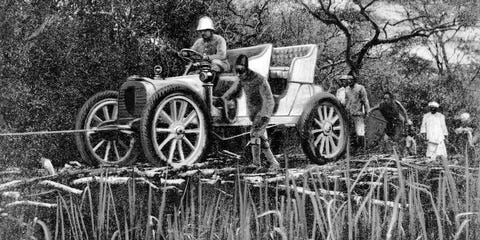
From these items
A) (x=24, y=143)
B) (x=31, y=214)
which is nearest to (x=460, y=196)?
(x=31, y=214)

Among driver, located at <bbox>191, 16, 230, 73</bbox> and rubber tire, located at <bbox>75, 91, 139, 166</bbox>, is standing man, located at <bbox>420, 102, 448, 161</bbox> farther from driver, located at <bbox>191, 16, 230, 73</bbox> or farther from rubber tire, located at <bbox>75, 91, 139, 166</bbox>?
rubber tire, located at <bbox>75, 91, 139, 166</bbox>

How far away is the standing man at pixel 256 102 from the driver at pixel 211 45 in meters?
0.30

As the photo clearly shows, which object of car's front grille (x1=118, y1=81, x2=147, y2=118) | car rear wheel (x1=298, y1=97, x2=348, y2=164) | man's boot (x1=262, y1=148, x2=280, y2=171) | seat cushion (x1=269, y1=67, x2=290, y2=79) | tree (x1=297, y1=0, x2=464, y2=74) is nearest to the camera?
car's front grille (x1=118, y1=81, x2=147, y2=118)

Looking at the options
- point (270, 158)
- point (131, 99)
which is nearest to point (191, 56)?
point (131, 99)

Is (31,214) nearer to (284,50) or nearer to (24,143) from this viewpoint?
(24,143)

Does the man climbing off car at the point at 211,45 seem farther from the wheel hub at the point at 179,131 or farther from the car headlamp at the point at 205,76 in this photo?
the wheel hub at the point at 179,131

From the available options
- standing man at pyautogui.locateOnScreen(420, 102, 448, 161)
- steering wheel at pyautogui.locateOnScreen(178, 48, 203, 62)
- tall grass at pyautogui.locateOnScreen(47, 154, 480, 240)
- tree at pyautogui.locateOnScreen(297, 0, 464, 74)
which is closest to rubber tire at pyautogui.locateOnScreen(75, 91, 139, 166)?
steering wheel at pyautogui.locateOnScreen(178, 48, 203, 62)

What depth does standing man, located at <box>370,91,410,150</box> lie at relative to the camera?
5.70 metres

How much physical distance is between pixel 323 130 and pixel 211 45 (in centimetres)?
102

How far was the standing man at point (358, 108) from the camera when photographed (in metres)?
5.70

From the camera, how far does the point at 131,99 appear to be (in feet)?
14.0

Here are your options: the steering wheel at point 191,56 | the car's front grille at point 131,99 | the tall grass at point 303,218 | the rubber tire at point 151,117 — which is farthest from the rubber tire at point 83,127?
the tall grass at point 303,218

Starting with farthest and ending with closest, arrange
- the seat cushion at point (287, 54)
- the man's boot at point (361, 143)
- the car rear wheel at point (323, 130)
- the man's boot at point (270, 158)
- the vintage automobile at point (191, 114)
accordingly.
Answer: the man's boot at point (361, 143)
the seat cushion at point (287, 54)
the car rear wheel at point (323, 130)
the man's boot at point (270, 158)
the vintage automobile at point (191, 114)

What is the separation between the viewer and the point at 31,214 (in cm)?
228
